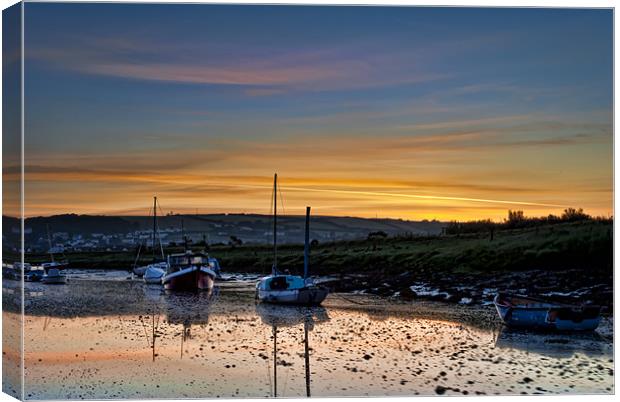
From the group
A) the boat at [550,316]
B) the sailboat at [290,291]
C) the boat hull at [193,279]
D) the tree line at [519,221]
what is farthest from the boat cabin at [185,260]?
the boat at [550,316]

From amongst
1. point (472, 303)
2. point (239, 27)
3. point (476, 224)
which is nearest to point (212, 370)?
point (239, 27)

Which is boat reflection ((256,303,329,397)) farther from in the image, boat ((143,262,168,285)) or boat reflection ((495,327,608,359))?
boat ((143,262,168,285))

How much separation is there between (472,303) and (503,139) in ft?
34.1

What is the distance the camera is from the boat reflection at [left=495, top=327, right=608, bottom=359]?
20859 mm

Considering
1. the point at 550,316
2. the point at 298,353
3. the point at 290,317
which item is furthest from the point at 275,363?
the point at 290,317

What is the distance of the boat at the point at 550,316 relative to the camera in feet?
79.3

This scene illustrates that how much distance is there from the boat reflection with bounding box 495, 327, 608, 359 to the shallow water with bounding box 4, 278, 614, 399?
4 centimetres

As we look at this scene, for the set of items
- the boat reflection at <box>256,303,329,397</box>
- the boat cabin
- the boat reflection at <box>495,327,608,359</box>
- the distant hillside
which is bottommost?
the boat reflection at <box>256,303,329,397</box>

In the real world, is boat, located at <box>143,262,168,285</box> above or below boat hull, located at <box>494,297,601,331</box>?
below

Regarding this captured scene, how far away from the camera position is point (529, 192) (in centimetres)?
2292

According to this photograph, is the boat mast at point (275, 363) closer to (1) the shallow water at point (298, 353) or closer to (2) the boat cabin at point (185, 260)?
(1) the shallow water at point (298, 353)

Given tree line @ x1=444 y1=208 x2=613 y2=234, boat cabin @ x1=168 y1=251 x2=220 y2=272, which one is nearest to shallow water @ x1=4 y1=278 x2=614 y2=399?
tree line @ x1=444 y1=208 x2=613 y2=234

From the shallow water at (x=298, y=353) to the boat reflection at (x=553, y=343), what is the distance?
45 millimetres

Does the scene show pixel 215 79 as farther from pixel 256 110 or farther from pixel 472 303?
pixel 472 303
